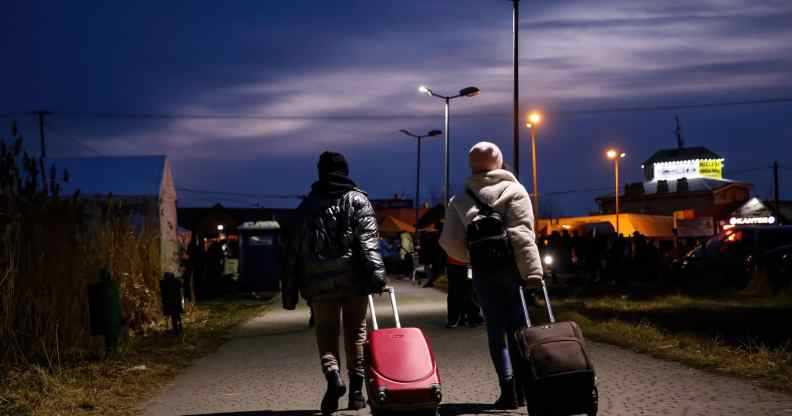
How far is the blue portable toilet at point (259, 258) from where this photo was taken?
27.5 metres

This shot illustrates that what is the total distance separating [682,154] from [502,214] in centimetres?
13778

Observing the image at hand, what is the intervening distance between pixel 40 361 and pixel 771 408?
258 inches

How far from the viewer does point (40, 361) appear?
967 cm

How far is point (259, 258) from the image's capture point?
27922mm

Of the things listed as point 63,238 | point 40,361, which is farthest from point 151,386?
point 63,238

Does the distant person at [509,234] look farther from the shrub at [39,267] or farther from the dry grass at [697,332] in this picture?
the shrub at [39,267]

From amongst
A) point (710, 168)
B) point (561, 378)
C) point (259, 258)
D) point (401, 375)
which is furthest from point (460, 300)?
point (710, 168)

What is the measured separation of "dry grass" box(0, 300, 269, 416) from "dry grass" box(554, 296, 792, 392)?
16.1ft

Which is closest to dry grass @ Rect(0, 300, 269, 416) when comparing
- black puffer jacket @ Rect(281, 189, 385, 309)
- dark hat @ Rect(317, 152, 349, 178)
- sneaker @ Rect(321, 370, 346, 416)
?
sneaker @ Rect(321, 370, 346, 416)

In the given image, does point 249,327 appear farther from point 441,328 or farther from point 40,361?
point 40,361

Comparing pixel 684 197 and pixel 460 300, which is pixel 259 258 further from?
pixel 684 197

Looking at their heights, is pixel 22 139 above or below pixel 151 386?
above

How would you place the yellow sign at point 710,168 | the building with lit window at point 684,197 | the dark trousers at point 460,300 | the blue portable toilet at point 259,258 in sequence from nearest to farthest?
the dark trousers at point 460,300 < the blue portable toilet at point 259,258 < the building with lit window at point 684,197 < the yellow sign at point 710,168

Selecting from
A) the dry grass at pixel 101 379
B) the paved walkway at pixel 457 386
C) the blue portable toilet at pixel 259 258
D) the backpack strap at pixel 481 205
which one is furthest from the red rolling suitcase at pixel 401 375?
the blue portable toilet at pixel 259 258
